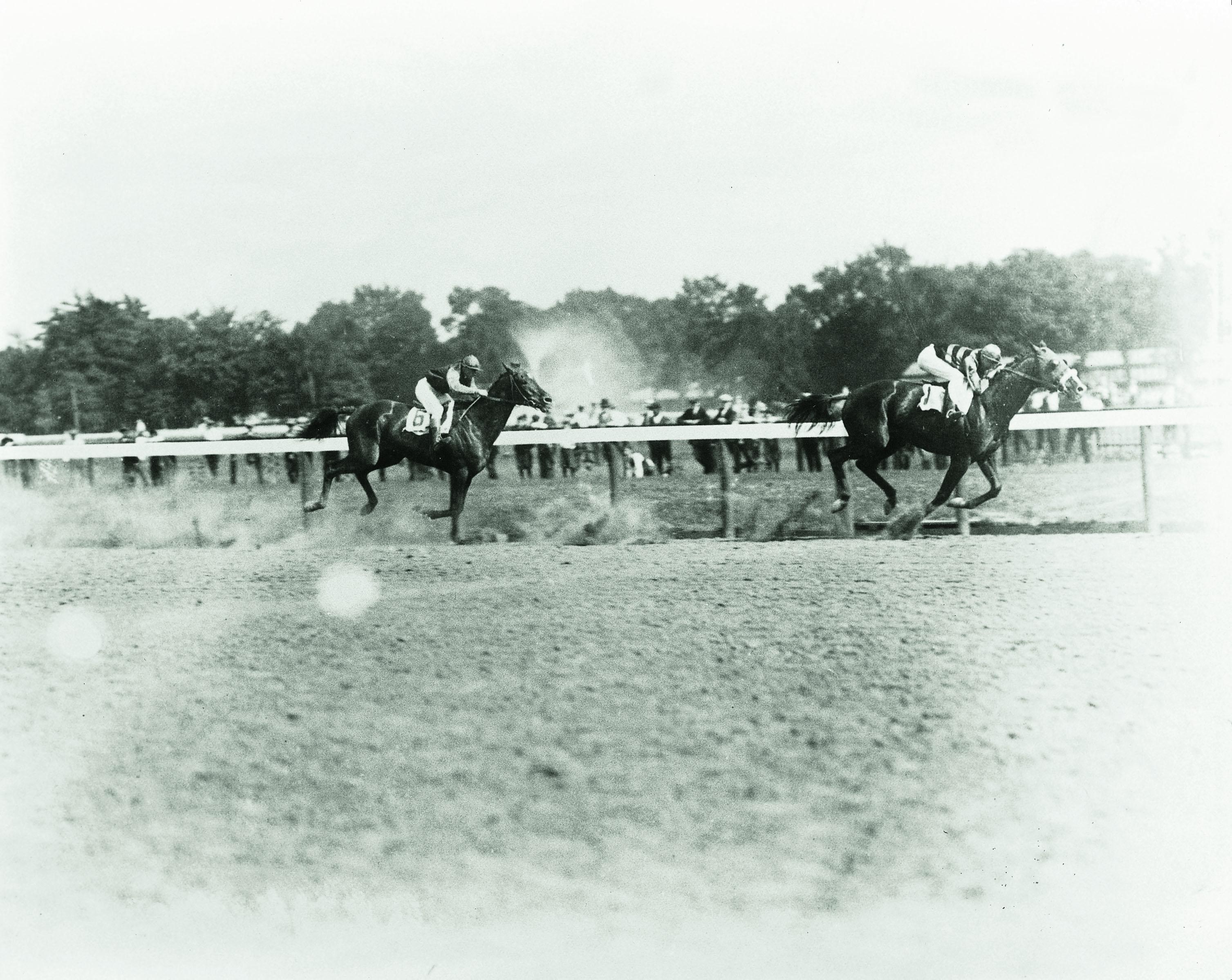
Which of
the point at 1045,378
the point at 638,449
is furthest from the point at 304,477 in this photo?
the point at 1045,378

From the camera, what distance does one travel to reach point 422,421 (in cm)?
1091

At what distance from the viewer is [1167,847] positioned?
556 cm

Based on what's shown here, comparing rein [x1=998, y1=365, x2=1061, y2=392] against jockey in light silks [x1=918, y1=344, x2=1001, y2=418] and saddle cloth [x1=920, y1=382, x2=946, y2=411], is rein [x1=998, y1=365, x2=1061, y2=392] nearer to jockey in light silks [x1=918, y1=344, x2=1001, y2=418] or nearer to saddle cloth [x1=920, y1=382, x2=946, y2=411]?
jockey in light silks [x1=918, y1=344, x2=1001, y2=418]

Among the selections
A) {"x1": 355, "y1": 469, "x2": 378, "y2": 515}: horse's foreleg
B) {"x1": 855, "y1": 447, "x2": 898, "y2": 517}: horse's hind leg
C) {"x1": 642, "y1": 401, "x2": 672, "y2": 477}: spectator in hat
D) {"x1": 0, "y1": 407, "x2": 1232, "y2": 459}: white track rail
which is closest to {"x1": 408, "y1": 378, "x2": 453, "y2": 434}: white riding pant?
{"x1": 0, "y1": 407, "x2": 1232, "y2": 459}: white track rail

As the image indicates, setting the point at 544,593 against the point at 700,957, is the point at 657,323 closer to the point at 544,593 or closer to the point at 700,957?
the point at 544,593

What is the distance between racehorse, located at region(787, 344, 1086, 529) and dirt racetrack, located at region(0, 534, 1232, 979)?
1.93m

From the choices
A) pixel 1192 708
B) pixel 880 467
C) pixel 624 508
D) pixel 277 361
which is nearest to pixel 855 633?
pixel 1192 708

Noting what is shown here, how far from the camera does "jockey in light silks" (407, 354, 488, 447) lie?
10.9 meters

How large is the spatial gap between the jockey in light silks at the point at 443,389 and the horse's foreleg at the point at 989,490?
4.38 m

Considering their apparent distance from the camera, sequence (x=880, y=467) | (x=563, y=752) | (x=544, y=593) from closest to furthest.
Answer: (x=563, y=752) < (x=544, y=593) < (x=880, y=467)

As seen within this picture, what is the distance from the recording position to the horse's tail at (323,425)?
11555 millimetres

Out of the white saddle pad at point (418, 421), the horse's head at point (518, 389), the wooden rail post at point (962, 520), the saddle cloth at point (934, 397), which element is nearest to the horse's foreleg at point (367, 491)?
the white saddle pad at point (418, 421)

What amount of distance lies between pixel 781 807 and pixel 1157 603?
3667 millimetres

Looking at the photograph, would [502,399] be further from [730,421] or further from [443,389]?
[730,421]
